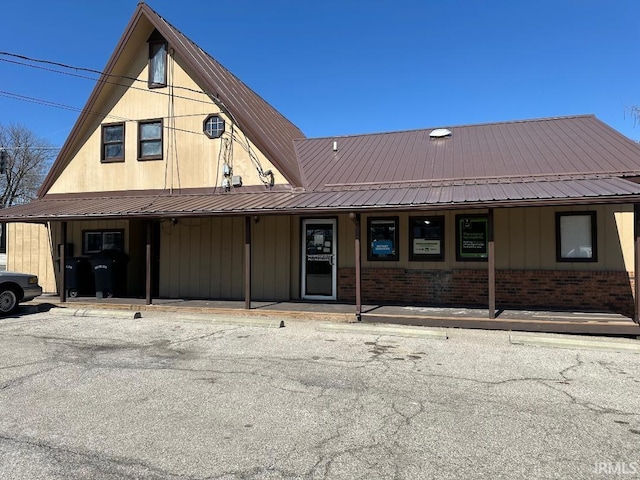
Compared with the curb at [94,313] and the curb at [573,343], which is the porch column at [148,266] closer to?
the curb at [94,313]

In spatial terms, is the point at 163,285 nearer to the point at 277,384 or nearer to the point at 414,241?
the point at 414,241

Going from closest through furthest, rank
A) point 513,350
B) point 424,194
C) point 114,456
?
point 114,456 → point 513,350 → point 424,194

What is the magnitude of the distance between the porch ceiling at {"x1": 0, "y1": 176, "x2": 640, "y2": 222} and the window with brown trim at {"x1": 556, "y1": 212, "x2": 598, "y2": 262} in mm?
946

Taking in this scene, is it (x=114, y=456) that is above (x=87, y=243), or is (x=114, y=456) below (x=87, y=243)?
below

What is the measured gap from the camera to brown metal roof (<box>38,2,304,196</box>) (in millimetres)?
12844

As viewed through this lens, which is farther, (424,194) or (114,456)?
(424,194)

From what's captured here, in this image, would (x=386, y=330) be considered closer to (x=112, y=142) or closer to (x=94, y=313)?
(x=94, y=313)

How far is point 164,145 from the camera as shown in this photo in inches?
543

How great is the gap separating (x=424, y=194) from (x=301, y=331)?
419 centimetres

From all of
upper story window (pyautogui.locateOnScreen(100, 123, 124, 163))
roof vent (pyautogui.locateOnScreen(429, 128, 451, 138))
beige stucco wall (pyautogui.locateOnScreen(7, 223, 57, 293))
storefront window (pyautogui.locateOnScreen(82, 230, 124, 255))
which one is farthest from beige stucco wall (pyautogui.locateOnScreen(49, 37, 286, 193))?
roof vent (pyautogui.locateOnScreen(429, 128, 451, 138))

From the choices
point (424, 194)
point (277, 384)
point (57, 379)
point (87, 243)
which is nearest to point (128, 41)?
point (87, 243)

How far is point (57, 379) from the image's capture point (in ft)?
19.6

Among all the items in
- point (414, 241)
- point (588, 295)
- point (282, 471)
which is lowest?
point (282, 471)

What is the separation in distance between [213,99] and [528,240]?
9.47 meters
